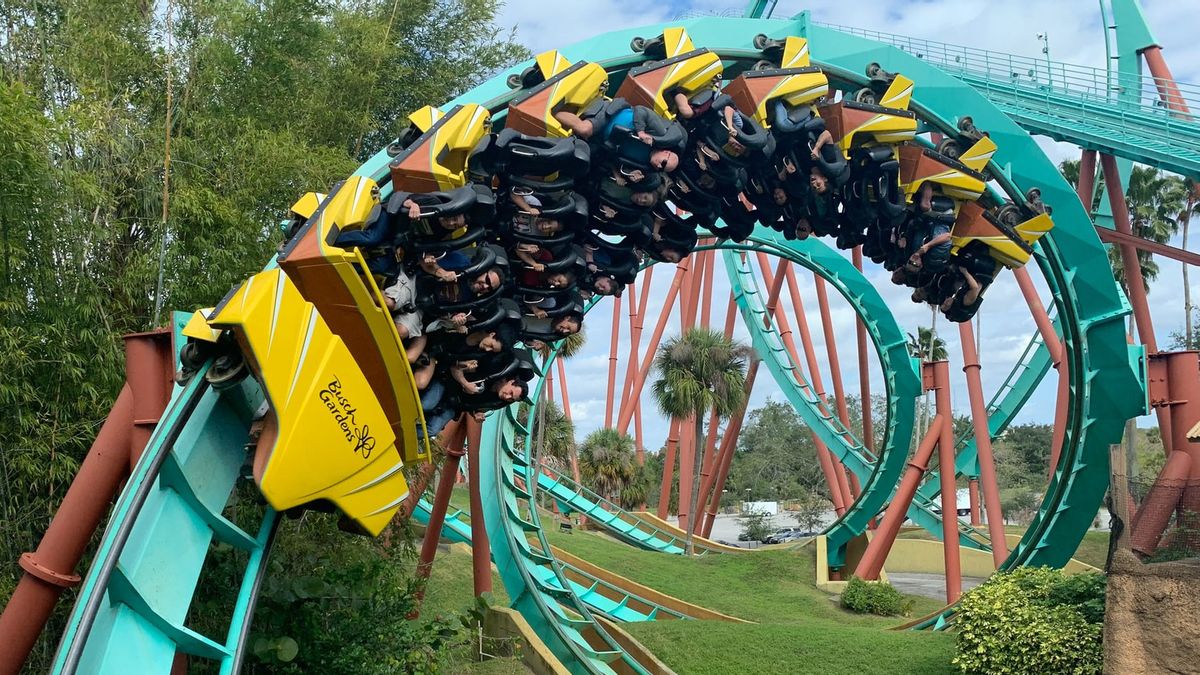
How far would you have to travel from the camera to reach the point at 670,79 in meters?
5.93

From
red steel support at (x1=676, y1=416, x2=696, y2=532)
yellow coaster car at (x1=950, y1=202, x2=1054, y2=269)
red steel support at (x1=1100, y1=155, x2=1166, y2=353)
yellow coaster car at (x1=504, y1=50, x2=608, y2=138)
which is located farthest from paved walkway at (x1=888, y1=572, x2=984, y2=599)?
yellow coaster car at (x1=504, y1=50, x2=608, y2=138)

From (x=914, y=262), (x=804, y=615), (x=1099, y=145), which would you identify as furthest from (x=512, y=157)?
(x=804, y=615)

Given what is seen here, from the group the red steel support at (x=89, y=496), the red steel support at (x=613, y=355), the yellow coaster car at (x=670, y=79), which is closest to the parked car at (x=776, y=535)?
the red steel support at (x=613, y=355)

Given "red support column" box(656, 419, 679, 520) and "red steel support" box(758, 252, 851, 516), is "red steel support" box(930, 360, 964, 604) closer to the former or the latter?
"red steel support" box(758, 252, 851, 516)

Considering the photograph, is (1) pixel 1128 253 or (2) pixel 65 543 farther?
(1) pixel 1128 253

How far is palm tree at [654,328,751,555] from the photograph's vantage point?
60.6 feet

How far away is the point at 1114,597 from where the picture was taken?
6.20 meters

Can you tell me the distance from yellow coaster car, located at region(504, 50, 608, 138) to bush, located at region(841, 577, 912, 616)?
1064 centimetres

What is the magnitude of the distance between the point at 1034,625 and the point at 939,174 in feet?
11.0

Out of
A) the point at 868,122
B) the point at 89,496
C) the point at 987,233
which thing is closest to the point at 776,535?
the point at 987,233

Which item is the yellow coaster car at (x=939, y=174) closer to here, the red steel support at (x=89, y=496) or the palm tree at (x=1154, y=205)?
the red steel support at (x=89, y=496)

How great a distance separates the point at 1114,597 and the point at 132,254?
21.2ft

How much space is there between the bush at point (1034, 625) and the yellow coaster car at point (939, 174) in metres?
3.05

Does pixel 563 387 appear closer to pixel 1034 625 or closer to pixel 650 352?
pixel 650 352
